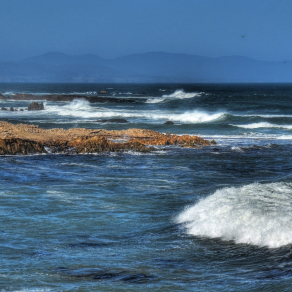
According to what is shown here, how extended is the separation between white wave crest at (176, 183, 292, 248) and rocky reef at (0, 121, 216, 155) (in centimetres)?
1124

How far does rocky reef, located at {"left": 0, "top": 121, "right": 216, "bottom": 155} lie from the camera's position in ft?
75.7

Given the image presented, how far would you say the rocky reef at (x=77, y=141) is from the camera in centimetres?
2306

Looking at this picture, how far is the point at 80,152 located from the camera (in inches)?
922

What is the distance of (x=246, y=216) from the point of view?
10.8 m

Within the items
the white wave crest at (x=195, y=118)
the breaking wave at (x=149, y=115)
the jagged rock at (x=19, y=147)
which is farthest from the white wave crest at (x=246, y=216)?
the white wave crest at (x=195, y=118)

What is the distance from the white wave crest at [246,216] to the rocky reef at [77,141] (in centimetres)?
1124

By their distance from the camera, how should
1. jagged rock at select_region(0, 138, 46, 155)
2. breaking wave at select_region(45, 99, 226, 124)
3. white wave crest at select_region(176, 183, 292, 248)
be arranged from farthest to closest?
1. breaking wave at select_region(45, 99, 226, 124)
2. jagged rock at select_region(0, 138, 46, 155)
3. white wave crest at select_region(176, 183, 292, 248)

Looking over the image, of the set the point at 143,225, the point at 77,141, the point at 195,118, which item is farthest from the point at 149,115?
the point at 143,225

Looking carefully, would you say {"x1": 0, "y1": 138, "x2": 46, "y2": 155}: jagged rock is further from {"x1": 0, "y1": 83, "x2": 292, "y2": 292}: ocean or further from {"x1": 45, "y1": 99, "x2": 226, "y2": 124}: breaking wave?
{"x1": 45, "y1": 99, "x2": 226, "y2": 124}: breaking wave

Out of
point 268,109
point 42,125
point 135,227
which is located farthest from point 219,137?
point 268,109

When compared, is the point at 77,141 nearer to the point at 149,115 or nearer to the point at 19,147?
the point at 19,147

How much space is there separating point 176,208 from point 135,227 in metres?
2.07

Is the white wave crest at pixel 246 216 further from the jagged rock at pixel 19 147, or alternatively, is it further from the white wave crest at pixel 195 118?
the white wave crest at pixel 195 118

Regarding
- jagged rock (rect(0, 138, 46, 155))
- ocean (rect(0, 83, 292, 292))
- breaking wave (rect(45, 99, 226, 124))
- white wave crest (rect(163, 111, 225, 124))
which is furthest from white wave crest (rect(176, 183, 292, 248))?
white wave crest (rect(163, 111, 225, 124))
